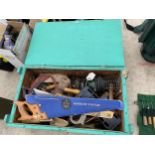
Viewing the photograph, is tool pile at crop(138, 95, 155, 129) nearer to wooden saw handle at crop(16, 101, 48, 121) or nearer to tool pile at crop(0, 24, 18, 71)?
wooden saw handle at crop(16, 101, 48, 121)

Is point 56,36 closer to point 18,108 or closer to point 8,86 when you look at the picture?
point 18,108

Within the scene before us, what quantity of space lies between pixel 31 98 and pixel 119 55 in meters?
0.53

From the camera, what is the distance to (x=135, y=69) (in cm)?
142

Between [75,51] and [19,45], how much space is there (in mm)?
379

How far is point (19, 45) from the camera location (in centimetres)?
117

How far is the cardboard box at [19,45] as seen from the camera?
1.15 m

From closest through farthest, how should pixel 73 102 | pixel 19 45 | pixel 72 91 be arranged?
1. pixel 73 102
2. pixel 72 91
3. pixel 19 45

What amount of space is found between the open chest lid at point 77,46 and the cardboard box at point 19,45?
105mm

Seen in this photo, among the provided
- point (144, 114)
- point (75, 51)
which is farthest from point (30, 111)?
point (144, 114)

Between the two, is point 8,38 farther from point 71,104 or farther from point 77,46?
point 71,104

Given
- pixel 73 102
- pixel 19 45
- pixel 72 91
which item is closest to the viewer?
pixel 73 102

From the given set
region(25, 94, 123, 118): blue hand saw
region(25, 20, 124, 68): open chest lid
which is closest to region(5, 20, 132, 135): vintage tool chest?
region(25, 20, 124, 68): open chest lid

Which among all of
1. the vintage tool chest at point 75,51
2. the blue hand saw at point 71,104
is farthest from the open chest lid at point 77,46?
the blue hand saw at point 71,104

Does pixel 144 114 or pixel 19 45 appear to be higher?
pixel 19 45
